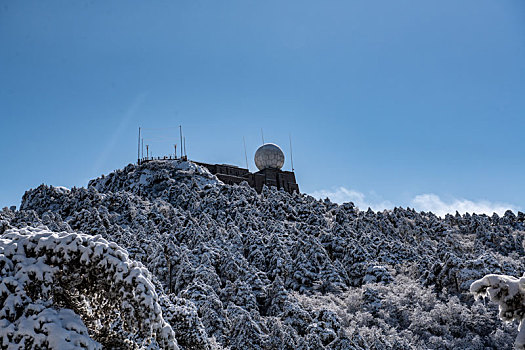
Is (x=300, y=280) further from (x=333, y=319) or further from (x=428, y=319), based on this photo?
(x=333, y=319)

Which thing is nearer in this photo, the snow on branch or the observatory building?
the snow on branch

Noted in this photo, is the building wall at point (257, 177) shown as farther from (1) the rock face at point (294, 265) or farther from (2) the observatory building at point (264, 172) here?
(1) the rock face at point (294, 265)

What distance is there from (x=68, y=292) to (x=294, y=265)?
114ft

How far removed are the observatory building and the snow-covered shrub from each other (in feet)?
241

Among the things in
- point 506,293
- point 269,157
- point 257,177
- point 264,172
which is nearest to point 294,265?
point 506,293

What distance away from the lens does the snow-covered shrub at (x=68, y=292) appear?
8445 mm

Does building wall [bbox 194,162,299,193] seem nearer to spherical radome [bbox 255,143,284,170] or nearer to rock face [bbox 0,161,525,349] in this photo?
spherical radome [bbox 255,143,284,170]

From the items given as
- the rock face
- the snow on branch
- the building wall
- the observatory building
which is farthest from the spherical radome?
the snow on branch

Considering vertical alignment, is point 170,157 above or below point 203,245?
above

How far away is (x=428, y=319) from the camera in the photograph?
3003 cm

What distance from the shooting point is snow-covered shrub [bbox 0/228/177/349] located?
8.45 meters

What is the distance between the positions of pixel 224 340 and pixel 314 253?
2005 cm

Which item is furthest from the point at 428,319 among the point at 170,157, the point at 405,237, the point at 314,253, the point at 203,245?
the point at 170,157

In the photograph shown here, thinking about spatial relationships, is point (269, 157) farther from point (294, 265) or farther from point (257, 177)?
point (294, 265)
